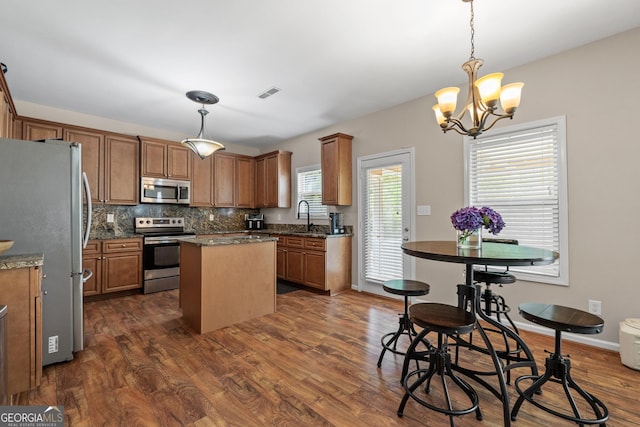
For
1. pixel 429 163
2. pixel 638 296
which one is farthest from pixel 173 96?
pixel 638 296

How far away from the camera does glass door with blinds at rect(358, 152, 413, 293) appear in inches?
155

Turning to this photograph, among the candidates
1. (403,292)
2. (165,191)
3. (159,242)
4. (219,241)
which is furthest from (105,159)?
(403,292)

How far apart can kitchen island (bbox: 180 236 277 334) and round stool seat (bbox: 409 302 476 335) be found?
2.00 metres

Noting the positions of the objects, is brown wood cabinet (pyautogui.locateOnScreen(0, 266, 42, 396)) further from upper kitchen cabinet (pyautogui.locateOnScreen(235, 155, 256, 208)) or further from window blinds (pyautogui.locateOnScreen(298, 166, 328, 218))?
upper kitchen cabinet (pyautogui.locateOnScreen(235, 155, 256, 208))

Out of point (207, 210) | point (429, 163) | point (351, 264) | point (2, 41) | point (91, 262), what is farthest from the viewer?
point (207, 210)

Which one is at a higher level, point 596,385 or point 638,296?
point 638,296

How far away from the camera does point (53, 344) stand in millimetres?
2236

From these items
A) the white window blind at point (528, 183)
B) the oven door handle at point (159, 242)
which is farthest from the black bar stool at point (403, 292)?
the oven door handle at point (159, 242)

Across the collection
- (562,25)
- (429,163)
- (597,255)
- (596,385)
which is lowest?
(596,385)

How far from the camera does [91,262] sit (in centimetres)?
396

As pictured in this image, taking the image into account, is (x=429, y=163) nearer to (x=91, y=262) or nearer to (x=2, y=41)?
(x=2, y=41)

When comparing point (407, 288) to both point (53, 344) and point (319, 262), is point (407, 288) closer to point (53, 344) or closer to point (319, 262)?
point (319, 262)

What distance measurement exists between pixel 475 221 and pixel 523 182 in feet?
4.90

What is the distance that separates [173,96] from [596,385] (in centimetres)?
502
